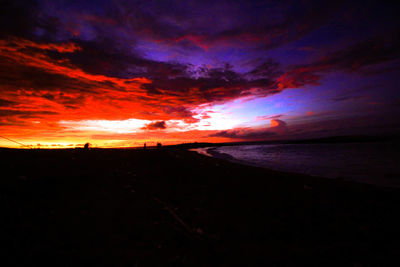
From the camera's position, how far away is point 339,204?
28.1 ft

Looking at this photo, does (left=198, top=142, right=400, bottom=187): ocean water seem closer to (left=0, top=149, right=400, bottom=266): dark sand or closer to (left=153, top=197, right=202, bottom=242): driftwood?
(left=0, top=149, right=400, bottom=266): dark sand

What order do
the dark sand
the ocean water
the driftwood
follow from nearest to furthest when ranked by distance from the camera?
the dark sand < the driftwood < the ocean water

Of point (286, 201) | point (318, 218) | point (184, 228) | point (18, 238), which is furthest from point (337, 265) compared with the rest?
point (18, 238)

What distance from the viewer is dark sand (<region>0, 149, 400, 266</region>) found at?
4301 millimetres

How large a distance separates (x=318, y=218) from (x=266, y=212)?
76.7 inches

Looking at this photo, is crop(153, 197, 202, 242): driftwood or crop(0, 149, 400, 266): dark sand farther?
crop(153, 197, 202, 242): driftwood

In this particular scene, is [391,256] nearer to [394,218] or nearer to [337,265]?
[337,265]

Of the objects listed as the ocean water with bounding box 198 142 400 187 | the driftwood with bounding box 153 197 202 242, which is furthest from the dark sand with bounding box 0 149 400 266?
the ocean water with bounding box 198 142 400 187

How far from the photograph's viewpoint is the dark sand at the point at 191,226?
430cm

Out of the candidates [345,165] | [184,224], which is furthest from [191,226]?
[345,165]

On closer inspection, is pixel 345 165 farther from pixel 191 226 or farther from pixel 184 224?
pixel 184 224

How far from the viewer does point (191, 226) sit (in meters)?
5.99

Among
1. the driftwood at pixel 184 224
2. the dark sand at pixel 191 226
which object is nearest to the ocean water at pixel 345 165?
the dark sand at pixel 191 226

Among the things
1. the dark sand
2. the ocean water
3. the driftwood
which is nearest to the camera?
the dark sand
